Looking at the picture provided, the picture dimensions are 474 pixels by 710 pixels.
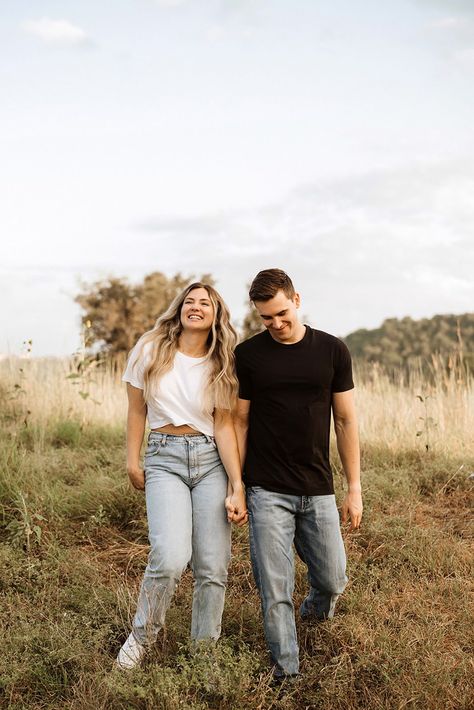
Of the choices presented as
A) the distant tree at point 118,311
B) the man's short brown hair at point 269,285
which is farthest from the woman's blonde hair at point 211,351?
the distant tree at point 118,311

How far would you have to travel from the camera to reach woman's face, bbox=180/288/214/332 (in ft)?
13.3

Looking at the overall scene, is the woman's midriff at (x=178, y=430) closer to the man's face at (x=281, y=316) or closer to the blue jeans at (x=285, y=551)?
the blue jeans at (x=285, y=551)

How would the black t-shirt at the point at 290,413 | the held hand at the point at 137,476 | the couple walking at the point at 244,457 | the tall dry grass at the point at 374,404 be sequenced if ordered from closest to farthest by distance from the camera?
the couple walking at the point at 244,457 → the black t-shirt at the point at 290,413 → the held hand at the point at 137,476 → the tall dry grass at the point at 374,404

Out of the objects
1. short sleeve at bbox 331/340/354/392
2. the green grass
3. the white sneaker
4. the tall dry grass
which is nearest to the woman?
the white sneaker

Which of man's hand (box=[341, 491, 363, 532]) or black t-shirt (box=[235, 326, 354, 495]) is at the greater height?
black t-shirt (box=[235, 326, 354, 495])

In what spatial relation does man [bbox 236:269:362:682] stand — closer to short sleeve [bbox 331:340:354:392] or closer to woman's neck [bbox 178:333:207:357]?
short sleeve [bbox 331:340:354:392]

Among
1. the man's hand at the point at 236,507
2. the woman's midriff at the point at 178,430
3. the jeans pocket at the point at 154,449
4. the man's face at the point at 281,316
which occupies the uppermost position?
the man's face at the point at 281,316

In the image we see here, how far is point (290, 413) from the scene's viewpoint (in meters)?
3.85

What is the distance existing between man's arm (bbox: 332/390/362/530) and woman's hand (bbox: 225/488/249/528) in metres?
0.62

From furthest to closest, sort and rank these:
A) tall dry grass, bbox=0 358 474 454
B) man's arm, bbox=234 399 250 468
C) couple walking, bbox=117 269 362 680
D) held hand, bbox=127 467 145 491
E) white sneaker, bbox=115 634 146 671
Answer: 1. tall dry grass, bbox=0 358 474 454
2. held hand, bbox=127 467 145 491
3. man's arm, bbox=234 399 250 468
4. couple walking, bbox=117 269 362 680
5. white sneaker, bbox=115 634 146 671

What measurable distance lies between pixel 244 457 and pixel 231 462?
0.13 metres

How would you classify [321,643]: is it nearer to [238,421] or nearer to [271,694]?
[271,694]

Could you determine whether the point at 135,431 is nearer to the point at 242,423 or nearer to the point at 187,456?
the point at 187,456

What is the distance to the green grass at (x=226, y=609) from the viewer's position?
3.49 meters
